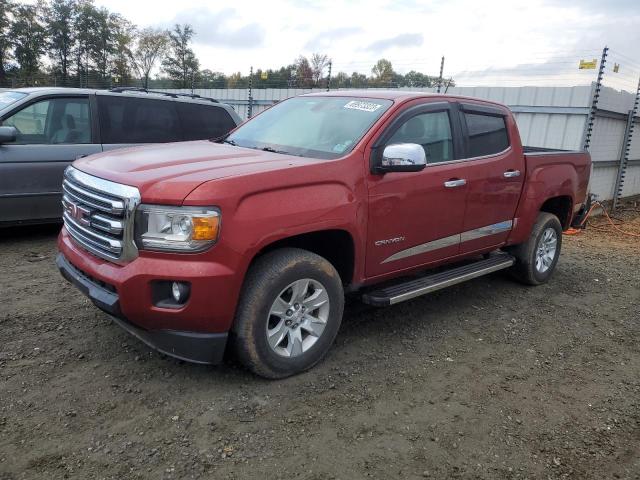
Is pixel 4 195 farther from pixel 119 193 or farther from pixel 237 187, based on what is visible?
pixel 237 187

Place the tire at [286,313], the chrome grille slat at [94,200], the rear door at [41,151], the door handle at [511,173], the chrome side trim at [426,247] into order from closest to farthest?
the chrome grille slat at [94,200] < the tire at [286,313] < the chrome side trim at [426,247] < the door handle at [511,173] < the rear door at [41,151]

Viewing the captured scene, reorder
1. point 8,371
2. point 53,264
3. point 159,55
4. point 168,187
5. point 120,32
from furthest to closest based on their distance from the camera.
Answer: point 159,55, point 120,32, point 53,264, point 8,371, point 168,187

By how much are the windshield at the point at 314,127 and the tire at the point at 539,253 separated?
2.46 metres

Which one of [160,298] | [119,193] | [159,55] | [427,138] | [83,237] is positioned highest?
[159,55]

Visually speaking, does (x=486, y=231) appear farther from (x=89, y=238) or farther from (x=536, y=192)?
(x=89, y=238)

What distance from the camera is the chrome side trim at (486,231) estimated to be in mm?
4582

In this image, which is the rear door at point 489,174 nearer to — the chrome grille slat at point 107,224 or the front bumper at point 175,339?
the front bumper at point 175,339

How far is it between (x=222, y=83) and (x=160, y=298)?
72.5 feet

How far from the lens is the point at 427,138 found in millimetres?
4211

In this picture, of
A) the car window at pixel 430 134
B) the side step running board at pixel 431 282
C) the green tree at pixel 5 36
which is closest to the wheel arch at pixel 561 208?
the side step running board at pixel 431 282

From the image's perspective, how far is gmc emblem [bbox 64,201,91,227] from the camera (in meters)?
3.28

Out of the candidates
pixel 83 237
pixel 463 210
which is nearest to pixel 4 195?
pixel 83 237

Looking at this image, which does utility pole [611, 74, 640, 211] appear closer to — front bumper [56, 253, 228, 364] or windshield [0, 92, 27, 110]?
front bumper [56, 253, 228, 364]

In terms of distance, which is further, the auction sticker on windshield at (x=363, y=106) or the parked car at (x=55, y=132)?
the parked car at (x=55, y=132)
